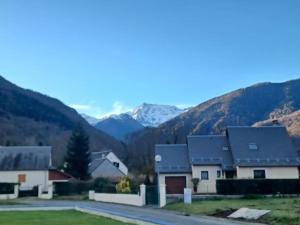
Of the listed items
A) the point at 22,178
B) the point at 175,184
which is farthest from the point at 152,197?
the point at 22,178

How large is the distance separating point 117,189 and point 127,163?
2008 inches

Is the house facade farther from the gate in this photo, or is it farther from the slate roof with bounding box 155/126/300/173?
the gate

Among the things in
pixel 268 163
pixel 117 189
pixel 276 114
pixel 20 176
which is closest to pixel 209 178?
pixel 268 163

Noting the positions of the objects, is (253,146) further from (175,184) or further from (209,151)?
(175,184)

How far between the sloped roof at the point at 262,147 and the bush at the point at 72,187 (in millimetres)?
16209

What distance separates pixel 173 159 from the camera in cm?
4619

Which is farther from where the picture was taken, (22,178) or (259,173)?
(22,178)

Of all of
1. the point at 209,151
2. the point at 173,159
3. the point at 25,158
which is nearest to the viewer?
the point at 209,151

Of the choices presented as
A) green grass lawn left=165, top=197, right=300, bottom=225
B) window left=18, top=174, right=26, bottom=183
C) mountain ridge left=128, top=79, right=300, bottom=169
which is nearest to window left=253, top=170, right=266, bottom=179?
green grass lawn left=165, top=197, right=300, bottom=225

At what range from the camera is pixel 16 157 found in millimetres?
57344

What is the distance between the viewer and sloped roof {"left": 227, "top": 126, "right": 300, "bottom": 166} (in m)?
42.7

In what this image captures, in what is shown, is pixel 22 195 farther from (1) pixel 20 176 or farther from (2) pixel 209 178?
(2) pixel 209 178

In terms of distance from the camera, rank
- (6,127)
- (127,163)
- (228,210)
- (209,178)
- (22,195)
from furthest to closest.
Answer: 1. (6,127)
2. (127,163)
3. (22,195)
4. (209,178)
5. (228,210)

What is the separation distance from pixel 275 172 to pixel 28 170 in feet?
97.9
